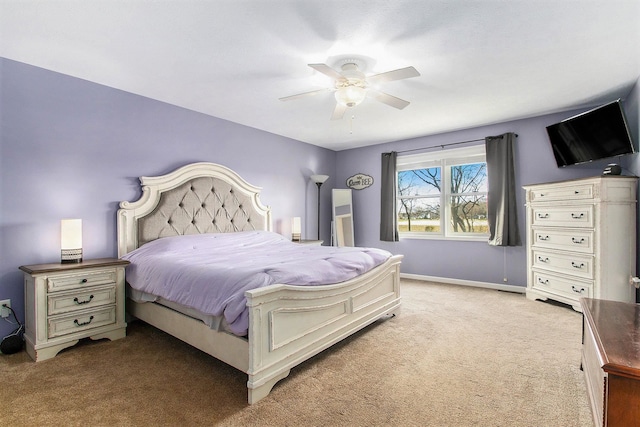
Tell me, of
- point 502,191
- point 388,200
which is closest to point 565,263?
point 502,191

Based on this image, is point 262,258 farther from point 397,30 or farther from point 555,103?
point 555,103

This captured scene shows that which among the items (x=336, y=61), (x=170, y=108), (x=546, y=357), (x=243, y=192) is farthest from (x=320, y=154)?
(x=546, y=357)

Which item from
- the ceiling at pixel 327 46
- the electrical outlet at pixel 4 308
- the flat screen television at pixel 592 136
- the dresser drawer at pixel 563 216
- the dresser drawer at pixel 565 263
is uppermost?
the ceiling at pixel 327 46

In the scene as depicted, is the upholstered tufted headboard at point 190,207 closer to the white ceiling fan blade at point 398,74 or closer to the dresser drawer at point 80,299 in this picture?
the dresser drawer at point 80,299

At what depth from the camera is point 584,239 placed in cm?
319

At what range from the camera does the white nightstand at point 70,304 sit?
2254mm

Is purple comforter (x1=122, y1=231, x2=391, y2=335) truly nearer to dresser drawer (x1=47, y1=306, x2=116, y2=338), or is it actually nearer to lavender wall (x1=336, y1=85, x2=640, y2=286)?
dresser drawer (x1=47, y1=306, x2=116, y2=338)

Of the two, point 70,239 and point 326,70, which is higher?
point 326,70

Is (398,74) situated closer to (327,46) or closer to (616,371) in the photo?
(327,46)

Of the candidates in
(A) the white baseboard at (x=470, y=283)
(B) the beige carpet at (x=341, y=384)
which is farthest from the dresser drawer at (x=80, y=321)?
(A) the white baseboard at (x=470, y=283)

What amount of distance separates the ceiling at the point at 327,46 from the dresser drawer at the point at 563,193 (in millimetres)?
994

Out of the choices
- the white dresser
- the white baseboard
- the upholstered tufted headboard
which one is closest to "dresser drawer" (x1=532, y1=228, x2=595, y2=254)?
the white dresser

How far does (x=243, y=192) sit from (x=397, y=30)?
2.75m

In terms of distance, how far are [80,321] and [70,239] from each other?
2.18ft
